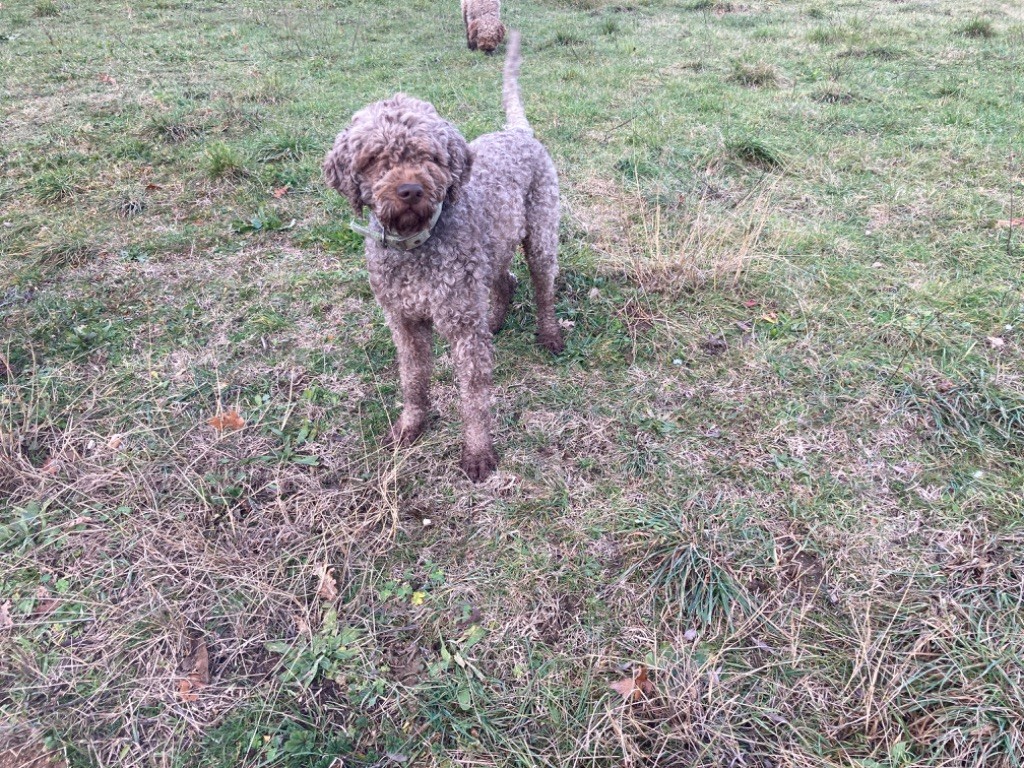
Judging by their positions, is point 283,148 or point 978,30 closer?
point 283,148

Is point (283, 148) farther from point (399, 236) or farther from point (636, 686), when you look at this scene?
point (636, 686)

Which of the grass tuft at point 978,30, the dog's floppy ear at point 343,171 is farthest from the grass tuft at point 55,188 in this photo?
the grass tuft at point 978,30

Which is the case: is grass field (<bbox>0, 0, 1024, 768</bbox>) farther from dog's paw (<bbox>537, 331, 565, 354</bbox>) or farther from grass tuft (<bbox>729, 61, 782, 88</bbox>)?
grass tuft (<bbox>729, 61, 782, 88</bbox>)

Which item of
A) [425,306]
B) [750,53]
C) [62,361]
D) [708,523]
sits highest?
[750,53]

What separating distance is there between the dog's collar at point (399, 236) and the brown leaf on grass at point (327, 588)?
145cm

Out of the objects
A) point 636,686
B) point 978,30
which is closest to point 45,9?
point 636,686

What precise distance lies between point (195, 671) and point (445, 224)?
2108mm

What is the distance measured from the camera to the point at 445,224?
2.82m

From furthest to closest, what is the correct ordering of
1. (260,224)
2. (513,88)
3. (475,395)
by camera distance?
1. (260,224)
2. (513,88)
3. (475,395)

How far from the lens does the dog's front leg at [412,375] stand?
3123 mm

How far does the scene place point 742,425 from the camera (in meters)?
3.24

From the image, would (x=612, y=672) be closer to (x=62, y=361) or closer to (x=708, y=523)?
(x=708, y=523)

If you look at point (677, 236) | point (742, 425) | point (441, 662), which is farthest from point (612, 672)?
point (677, 236)

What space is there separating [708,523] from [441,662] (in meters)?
1.29
